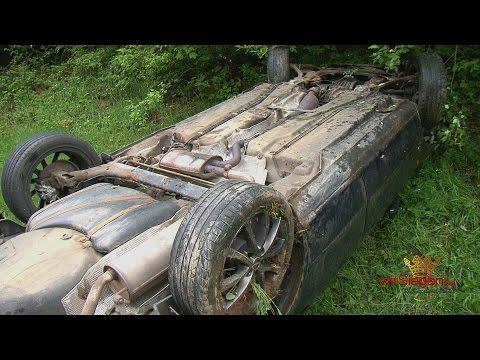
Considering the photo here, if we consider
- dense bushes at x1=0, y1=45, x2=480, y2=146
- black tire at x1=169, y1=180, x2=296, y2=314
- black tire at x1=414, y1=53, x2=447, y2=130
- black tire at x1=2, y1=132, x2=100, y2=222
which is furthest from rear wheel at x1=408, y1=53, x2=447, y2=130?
black tire at x1=2, y1=132, x2=100, y2=222

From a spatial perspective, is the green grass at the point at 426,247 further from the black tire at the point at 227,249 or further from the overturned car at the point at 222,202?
the black tire at the point at 227,249

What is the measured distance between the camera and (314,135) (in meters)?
3.89

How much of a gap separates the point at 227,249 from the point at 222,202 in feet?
0.84

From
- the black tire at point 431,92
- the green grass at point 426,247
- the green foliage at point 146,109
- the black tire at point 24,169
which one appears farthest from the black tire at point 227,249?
the green foliage at point 146,109

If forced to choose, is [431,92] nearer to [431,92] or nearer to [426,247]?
[431,92]

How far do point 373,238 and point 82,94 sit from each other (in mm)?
6221

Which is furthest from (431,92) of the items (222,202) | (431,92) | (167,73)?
(167,73)

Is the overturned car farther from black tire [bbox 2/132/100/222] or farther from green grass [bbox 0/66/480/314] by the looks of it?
green grass [bbox 0/66/480/314]

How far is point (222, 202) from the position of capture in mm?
2486

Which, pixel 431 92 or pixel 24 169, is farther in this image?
pixel 431 92

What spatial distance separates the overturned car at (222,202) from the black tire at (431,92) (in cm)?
1

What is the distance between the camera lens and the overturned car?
2533 mm

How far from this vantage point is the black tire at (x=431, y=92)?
4816 mm

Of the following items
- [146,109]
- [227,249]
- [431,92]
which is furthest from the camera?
[146,109]
